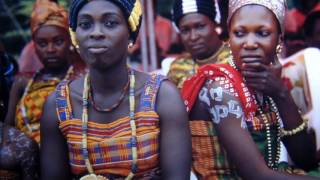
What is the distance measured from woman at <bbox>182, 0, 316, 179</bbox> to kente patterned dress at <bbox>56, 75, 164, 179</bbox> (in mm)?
331

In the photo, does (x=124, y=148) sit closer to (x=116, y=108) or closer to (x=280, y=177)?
(x=116, y=108)

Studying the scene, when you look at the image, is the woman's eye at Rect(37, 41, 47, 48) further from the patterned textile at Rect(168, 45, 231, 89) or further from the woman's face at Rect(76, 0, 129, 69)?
the woman's face at Rect(76, 0, 129, 69)

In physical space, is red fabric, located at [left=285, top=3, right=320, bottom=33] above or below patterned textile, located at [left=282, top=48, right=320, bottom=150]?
Result: above

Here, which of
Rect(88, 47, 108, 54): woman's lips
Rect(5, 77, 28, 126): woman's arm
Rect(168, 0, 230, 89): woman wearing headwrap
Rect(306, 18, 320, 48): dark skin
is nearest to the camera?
Rect(88, 47, 108, 54): woman's lips

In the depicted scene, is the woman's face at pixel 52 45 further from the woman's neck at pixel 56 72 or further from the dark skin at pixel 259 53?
the dark skin at pixel 259 53

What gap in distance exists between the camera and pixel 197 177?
3117 millimetres

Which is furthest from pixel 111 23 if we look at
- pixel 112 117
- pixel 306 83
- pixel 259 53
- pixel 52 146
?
pixel 306 83

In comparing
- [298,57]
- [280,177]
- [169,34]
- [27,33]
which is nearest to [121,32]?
[280,177]

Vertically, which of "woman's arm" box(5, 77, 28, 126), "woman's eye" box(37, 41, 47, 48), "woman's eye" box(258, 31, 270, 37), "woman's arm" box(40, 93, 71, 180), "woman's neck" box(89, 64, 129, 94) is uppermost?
"woman's eye" box(37, 41, 47, 48)

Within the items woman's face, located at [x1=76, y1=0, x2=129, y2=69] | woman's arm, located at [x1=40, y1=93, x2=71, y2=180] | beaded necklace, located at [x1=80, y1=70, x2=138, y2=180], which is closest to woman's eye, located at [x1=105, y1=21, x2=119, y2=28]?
woman's face, located at [x1=76, y1=0, x2=129, y2=69]

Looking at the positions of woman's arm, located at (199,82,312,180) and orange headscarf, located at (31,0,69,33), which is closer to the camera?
woman's arm, located at (199,82,312,180)

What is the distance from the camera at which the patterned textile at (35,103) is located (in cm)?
444

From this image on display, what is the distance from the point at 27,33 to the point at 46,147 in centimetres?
433

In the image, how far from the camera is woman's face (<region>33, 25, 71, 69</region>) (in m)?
4.52
